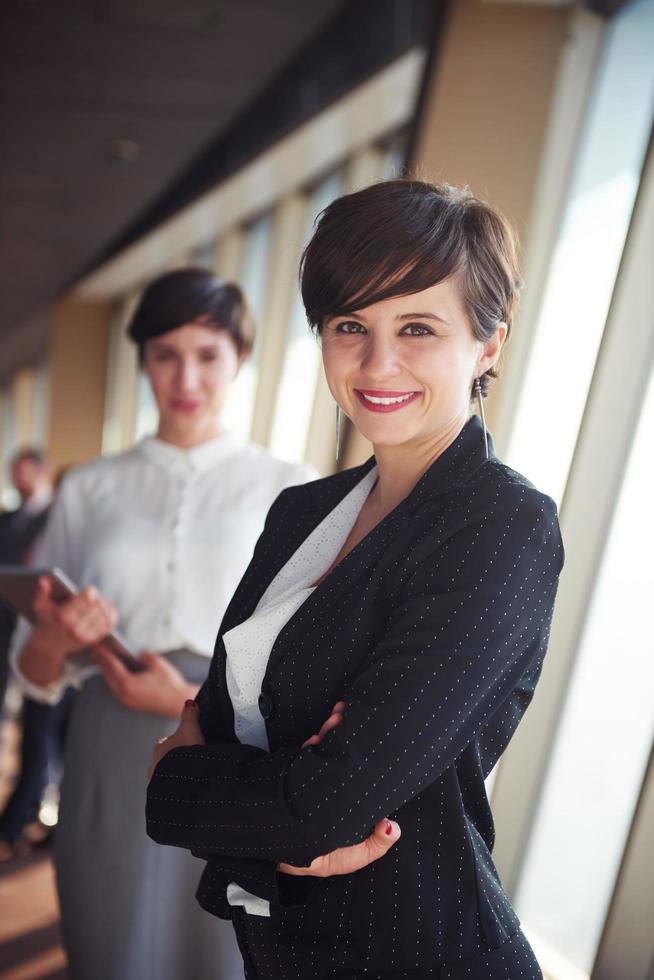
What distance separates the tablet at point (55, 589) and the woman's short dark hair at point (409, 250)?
91 cm

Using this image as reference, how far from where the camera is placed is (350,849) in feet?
3.48

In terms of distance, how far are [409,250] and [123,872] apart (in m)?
1.33

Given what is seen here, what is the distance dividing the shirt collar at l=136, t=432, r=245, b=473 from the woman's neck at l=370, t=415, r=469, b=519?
2.84ft

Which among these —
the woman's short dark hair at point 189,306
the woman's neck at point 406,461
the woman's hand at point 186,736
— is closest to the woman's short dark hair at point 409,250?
the woman's neck at point 406,461

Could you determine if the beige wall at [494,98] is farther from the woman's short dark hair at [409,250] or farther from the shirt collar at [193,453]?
the woman's short dark hair at [409,250]

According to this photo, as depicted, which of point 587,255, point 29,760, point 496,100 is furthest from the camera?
point 29,760

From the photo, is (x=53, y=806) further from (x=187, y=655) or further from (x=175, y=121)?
(x=175, y=121)

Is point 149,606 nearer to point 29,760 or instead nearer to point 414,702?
point 414,702

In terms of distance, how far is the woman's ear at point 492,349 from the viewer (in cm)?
124

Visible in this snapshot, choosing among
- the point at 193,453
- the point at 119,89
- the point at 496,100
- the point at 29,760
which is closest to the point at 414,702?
the point at 193,453

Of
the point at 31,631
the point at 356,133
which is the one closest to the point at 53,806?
the point at 31,631

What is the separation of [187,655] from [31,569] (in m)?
0.34

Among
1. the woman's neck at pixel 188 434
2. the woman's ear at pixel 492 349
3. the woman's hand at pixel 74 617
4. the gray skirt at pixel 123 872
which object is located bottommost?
the gray skirt at pixel 123 872

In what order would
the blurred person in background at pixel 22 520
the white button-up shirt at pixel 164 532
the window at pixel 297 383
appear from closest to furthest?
the white button-up shirt at pixel 164 532
the blurred person in background at pixel 22 520
the window at pixel 297 383
